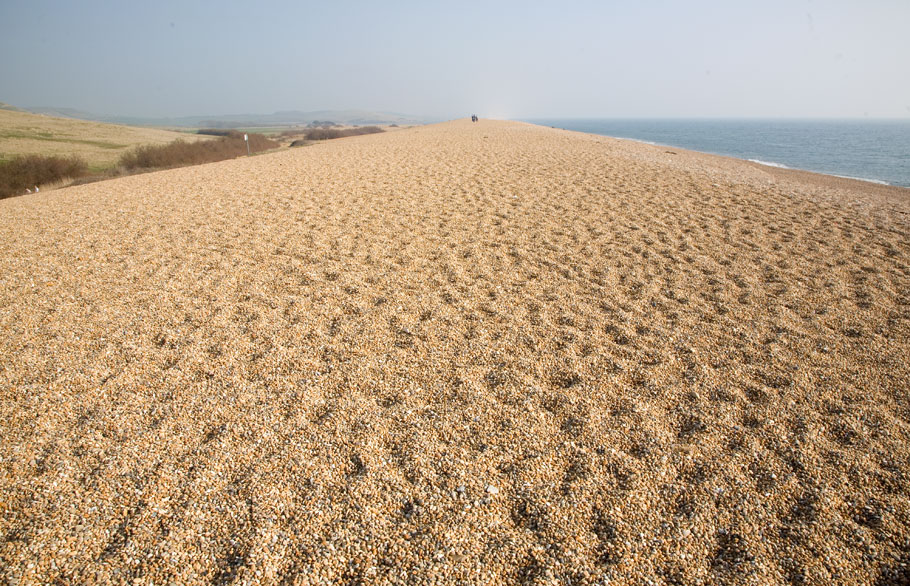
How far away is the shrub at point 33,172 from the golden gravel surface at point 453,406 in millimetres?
8463

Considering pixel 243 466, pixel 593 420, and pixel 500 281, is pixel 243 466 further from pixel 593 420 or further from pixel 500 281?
pixel 500 281

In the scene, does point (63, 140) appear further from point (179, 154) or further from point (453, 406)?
point (453, 406)

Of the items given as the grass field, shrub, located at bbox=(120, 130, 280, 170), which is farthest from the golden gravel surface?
the grass field

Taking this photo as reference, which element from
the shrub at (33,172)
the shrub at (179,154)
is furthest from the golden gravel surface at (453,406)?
the shrub at (179,154)

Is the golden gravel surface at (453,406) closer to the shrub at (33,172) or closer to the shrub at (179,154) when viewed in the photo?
the shrub at (33,172)

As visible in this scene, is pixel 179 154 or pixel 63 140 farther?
pixel 63 140

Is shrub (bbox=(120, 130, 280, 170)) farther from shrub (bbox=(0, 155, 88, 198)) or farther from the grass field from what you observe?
shrub (bbox=(0, 155, 88, 198))

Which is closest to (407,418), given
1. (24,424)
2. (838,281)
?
(24,424)

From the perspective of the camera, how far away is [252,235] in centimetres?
670

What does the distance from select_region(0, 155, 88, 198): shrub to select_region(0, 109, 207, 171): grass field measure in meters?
2.37

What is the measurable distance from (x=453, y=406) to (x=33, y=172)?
17.2 m

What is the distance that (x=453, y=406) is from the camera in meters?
3.17

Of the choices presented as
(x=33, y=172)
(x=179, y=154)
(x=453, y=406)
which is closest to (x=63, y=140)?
(x=179, y=154)

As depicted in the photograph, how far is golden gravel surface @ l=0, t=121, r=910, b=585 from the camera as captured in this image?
7.09 ft
